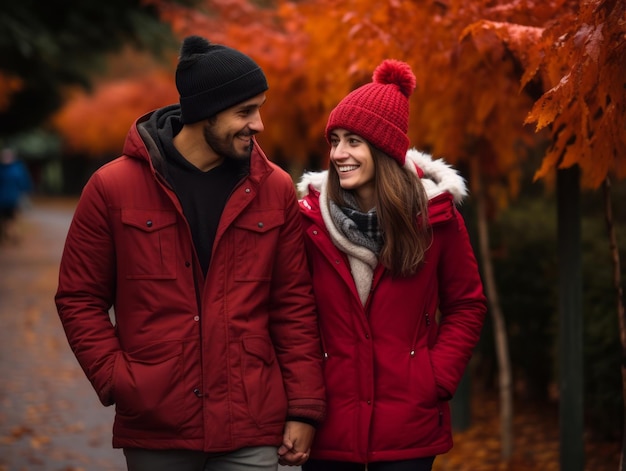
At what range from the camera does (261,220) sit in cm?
322

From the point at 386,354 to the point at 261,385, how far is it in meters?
0.46

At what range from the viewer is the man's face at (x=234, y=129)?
10.3ft

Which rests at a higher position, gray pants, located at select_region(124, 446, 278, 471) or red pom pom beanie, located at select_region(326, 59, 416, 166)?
red pom pom beanie, located at select_region(326, 59, 416, 166)

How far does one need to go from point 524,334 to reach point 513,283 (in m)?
0.41

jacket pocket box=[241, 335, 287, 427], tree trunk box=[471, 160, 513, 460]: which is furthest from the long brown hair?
tree trunk box=[471, 160, 513, 460]

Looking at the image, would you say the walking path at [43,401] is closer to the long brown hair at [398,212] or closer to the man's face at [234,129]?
the long brown hair at [398,212]

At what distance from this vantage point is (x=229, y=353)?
3111mm

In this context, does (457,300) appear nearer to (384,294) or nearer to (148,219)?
(384,294)

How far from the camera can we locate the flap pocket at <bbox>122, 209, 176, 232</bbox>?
122 inches

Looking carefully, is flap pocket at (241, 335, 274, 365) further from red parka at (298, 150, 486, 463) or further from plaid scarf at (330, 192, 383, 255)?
plaid scarf at (330, 192, 383, 255)

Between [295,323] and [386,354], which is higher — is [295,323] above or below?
above

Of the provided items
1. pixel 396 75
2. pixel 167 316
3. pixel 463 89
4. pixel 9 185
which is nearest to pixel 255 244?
pixel 167 316

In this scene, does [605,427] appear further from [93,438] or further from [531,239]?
[93,438]

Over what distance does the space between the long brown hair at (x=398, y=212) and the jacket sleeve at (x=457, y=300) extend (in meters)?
0.12
